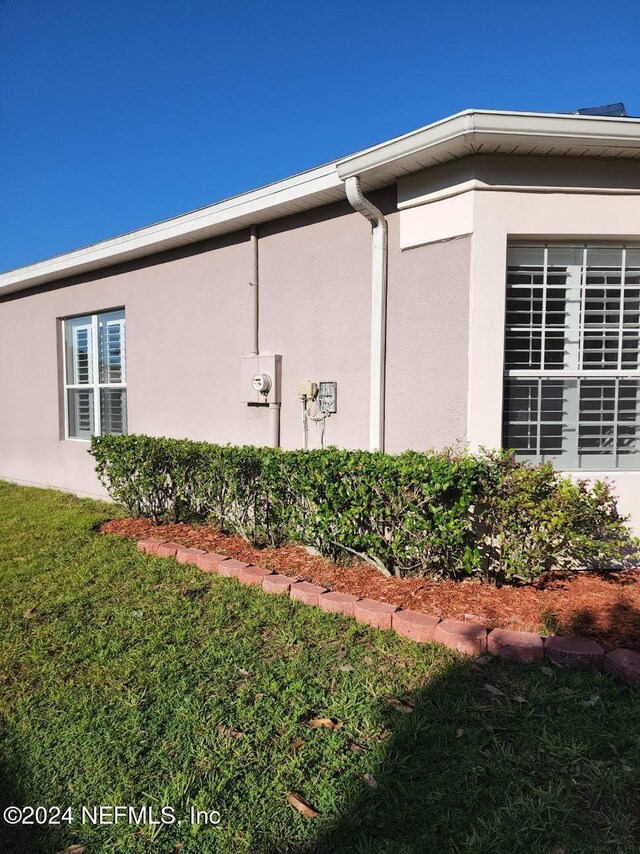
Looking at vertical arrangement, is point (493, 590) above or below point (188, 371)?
below

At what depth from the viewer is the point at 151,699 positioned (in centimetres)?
266

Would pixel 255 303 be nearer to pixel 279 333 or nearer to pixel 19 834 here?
pixel 279 333

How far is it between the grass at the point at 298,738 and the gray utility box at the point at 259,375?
2.66 meters

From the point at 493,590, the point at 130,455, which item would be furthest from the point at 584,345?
the point at 130,455

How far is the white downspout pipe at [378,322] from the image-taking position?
482 cm

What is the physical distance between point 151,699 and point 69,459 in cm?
661

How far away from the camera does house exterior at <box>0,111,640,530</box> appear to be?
428cm

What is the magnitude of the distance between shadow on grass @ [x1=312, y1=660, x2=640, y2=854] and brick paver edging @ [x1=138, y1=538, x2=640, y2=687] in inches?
4.7

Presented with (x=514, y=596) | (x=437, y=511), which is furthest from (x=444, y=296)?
(x=514, y=596)

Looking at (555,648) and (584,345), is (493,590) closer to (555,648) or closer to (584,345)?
(555,648)

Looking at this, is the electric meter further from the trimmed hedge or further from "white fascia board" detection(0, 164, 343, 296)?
"white fascia board" detection(0, 164, 343, 296)

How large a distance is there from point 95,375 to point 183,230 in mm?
3138

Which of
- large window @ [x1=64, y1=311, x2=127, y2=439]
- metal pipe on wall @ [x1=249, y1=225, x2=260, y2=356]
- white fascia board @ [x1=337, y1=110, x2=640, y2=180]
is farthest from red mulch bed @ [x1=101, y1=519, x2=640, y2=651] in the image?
large window @ [x1=64, y1=311, x2=127, y2=439]

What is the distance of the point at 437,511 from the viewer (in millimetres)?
3742
